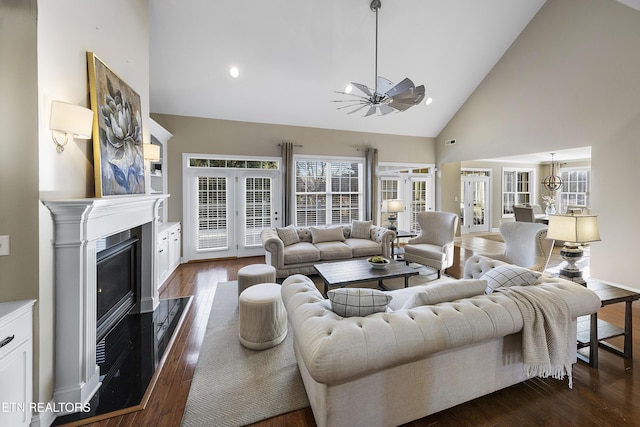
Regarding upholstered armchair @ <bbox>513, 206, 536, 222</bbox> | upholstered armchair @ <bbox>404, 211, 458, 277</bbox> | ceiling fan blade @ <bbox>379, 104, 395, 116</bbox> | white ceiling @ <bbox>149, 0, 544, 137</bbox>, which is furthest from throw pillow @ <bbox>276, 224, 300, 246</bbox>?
upholstered armchair @ <bbox>513, 206, 536, 222</bbox>

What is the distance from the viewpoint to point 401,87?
305 centimetres

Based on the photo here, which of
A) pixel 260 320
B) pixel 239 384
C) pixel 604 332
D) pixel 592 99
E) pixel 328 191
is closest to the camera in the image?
pixel 239 384

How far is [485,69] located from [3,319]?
7.98 metres

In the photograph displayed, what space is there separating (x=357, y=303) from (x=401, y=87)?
2.57 m

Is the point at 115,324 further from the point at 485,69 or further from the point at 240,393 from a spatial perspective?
the point at 485,69

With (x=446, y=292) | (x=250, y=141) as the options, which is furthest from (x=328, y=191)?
(x=446, y=292)

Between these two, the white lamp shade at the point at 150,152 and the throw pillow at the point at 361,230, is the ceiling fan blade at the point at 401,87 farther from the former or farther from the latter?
the white lamp shade at the point at 150,152

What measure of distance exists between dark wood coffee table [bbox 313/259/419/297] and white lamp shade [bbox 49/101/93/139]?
2.66 metres

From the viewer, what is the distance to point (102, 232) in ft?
6.97

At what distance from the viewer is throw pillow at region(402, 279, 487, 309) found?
180 centimetres

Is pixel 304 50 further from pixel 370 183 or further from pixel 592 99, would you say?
pixel 592 99

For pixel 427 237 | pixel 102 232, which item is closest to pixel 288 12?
pixel 102 232

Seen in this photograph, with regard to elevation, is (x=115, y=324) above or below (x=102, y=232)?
below

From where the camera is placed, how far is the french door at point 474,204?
9055 millimetres
